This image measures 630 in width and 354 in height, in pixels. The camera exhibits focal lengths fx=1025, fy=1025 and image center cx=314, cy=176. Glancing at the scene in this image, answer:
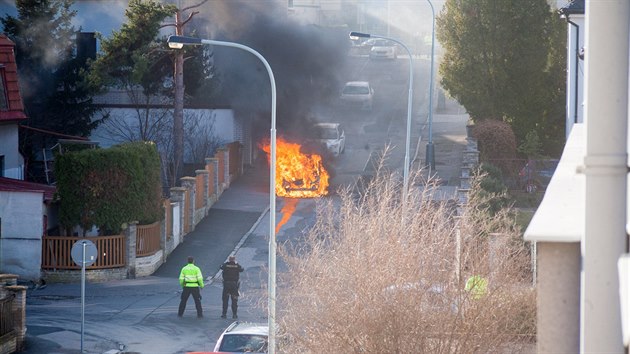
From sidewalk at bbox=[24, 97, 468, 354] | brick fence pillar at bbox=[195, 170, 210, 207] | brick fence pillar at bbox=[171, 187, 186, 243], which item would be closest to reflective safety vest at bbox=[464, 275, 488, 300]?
sidewalk at bbox=[24, 97, 468, 354]

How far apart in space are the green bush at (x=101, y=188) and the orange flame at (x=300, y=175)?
8672 millimetres

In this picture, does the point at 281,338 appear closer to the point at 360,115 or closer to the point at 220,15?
the point at 220,15

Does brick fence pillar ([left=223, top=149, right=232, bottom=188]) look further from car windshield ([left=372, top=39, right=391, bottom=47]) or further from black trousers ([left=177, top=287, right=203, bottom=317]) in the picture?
car windshield ([left=372, top=39, right=391, bottom=47])

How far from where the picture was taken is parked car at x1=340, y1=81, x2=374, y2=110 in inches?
1869

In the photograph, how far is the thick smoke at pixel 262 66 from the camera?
36784 mm

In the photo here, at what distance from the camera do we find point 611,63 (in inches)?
184

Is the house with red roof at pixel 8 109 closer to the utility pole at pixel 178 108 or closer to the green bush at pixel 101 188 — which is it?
the utility pole at pixel 178 108

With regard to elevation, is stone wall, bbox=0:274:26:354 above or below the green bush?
below

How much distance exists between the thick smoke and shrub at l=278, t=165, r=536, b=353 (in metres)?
24.3

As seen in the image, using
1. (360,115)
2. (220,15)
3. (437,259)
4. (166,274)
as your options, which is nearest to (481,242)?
(437,259)

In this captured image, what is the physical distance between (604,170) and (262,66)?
32.3 meters

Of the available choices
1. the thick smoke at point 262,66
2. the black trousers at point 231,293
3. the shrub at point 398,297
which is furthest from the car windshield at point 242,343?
the thick smoke at point 262,66

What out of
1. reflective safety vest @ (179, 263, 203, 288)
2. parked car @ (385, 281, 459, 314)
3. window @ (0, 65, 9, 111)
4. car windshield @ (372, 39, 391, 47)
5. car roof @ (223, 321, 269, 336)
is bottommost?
car roof @ (223, 321, 269, 336)

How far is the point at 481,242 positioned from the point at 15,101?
20640 millimetres
